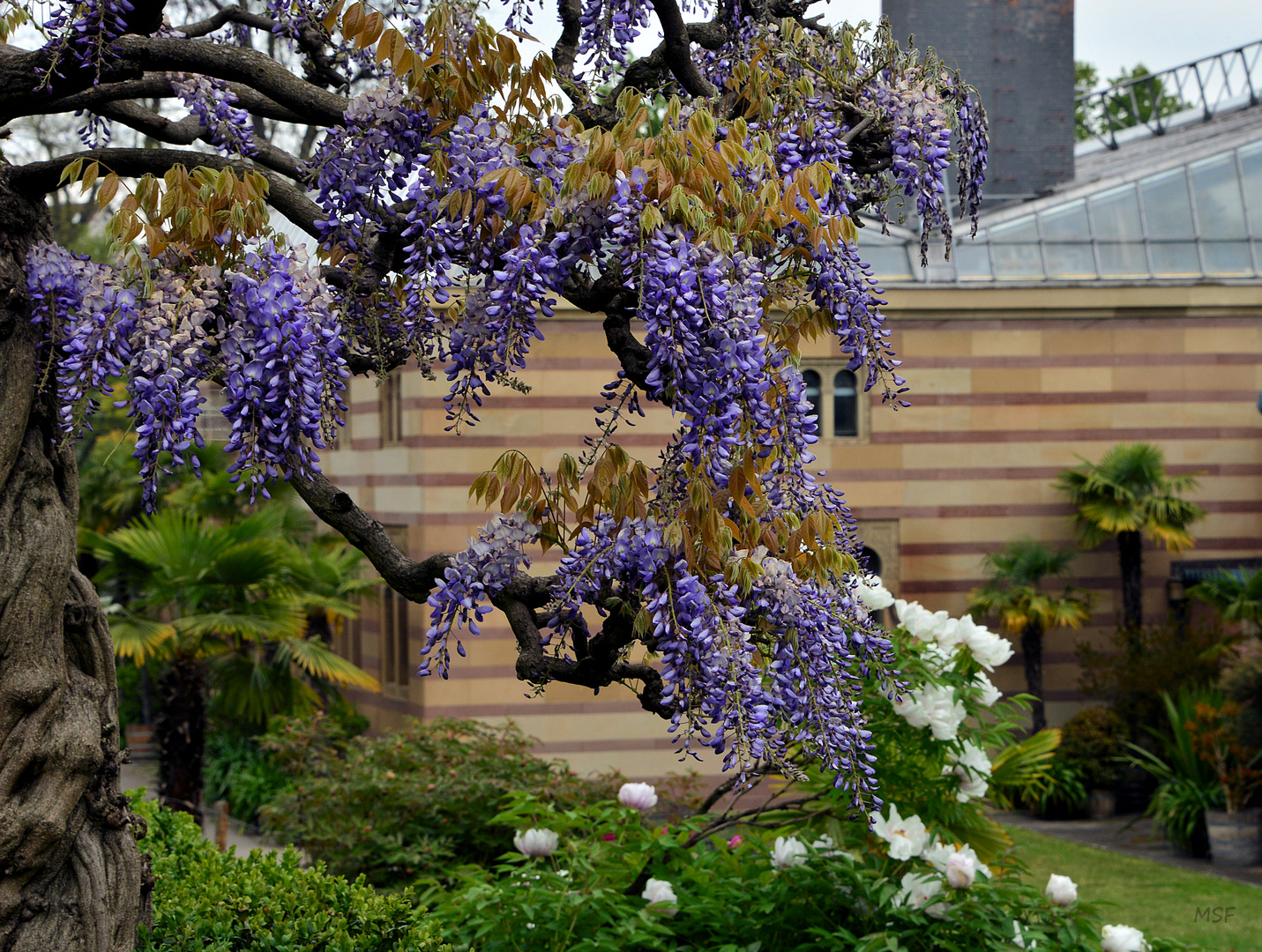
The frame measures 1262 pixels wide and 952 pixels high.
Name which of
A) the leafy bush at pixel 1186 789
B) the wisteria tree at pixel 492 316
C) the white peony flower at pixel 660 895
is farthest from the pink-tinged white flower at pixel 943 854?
the leafy bush at pixel 1186 789

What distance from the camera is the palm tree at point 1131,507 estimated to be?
16.0 m

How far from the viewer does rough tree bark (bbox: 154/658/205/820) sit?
475 inches

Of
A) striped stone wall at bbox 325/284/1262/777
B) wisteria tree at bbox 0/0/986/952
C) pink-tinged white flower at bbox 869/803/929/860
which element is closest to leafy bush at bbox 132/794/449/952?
wisteria tree at bbox 0/0/986/952

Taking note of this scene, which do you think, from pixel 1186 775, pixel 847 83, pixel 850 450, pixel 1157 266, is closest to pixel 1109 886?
pixel 1186 775

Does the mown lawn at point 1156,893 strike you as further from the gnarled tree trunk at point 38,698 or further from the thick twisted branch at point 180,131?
the thick twisted branch at point 180,131

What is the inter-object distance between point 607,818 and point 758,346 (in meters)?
4.20

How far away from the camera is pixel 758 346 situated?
2918 millimetres

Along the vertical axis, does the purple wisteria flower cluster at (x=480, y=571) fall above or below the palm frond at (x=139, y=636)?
above

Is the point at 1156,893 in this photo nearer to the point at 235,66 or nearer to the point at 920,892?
the point at 920,892

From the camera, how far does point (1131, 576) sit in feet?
54.5

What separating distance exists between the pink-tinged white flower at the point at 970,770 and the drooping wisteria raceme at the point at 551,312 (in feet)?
7.88

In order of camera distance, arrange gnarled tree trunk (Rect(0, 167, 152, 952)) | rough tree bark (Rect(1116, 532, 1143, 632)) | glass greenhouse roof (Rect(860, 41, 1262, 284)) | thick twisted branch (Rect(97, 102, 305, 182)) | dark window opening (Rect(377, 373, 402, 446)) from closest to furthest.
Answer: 1. gnarled tree trunk (Rect(0, 167, 152, 952))
2. thick twisted branch (Rect(97, 102, 305, 182))
3. dark window opening (Rect(377, 373, 402, 446))
4. rough tree bark (Rect(1116, 532, 1143, 632))
5. glass greenhouse roof (Rect(860, 41, 1262, 284))

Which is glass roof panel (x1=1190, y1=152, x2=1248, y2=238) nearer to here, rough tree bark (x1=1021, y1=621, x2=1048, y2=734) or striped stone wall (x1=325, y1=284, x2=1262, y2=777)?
striped stone wall (x1=325, y1=284, x2=1262, y2=777)

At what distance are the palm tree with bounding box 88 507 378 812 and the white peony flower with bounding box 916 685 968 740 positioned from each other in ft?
24.8
